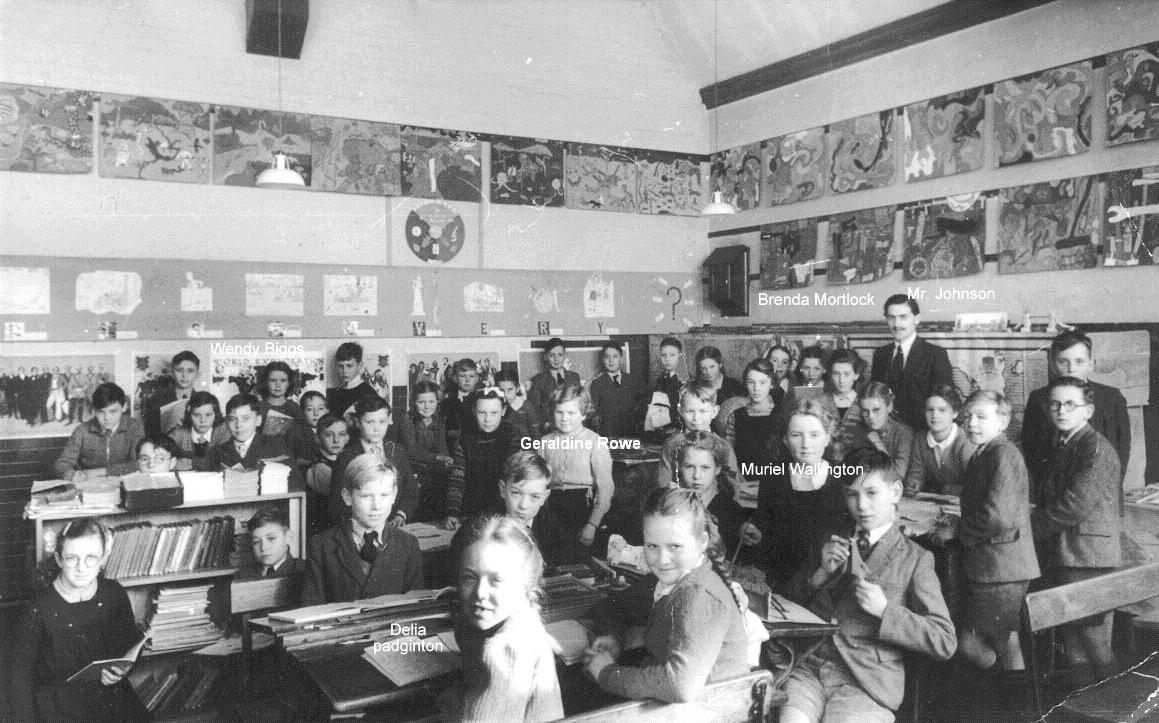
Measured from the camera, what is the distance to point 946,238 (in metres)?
6.19

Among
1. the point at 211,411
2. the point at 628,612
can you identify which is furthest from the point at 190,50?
the point at 628,612

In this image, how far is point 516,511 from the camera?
3.24 m

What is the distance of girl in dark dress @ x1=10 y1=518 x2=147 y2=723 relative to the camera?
2906 millimetres

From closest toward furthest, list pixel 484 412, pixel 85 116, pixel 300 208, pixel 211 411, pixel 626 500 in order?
pixel 484 412
pixel 626 500
pixel 211 411
pixel 85 116
pixel 300 208

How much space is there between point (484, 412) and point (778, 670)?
7.67 feet

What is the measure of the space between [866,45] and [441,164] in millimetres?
3592

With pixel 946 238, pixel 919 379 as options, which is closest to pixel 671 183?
pixel 946 238

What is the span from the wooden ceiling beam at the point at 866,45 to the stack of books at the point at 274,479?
5415 mm

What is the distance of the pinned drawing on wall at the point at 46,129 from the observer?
5824mm

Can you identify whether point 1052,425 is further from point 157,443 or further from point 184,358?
point 184,358

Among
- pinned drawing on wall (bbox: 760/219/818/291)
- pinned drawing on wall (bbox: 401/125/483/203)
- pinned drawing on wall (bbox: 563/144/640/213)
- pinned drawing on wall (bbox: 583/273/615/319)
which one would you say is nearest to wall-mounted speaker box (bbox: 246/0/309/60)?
pinned drawing on wall (bbox: 401/125/483/203)

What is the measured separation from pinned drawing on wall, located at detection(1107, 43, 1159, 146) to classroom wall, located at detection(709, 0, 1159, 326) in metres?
0.06

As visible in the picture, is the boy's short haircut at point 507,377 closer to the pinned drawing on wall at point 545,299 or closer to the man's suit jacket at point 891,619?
the pinned drawing on wall at point 545,299

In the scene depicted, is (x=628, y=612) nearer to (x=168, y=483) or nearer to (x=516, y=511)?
(x=516, y=511)
